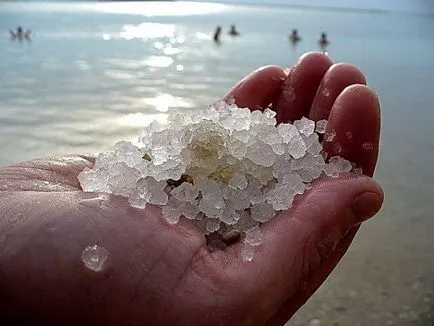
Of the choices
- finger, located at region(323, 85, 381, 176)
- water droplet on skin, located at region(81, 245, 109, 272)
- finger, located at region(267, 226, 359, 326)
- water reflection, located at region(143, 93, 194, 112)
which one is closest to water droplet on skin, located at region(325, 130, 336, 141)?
finger, located at region(323, 85, 381, 176)

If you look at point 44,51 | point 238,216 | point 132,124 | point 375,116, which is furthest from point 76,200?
point 44,51

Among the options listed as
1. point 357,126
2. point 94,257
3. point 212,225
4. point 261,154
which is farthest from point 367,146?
point 94,257

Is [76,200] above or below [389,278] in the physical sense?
above

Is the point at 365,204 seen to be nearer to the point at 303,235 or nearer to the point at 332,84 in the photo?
the point at 303,235

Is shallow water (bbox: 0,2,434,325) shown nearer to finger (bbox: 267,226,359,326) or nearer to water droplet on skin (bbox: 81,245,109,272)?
finger (bbox: 267,226,359,326)

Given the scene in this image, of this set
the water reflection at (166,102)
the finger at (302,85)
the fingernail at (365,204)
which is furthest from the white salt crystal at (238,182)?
the water reflection at (166,102)

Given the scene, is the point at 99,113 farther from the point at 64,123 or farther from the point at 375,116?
the point at 375,116
